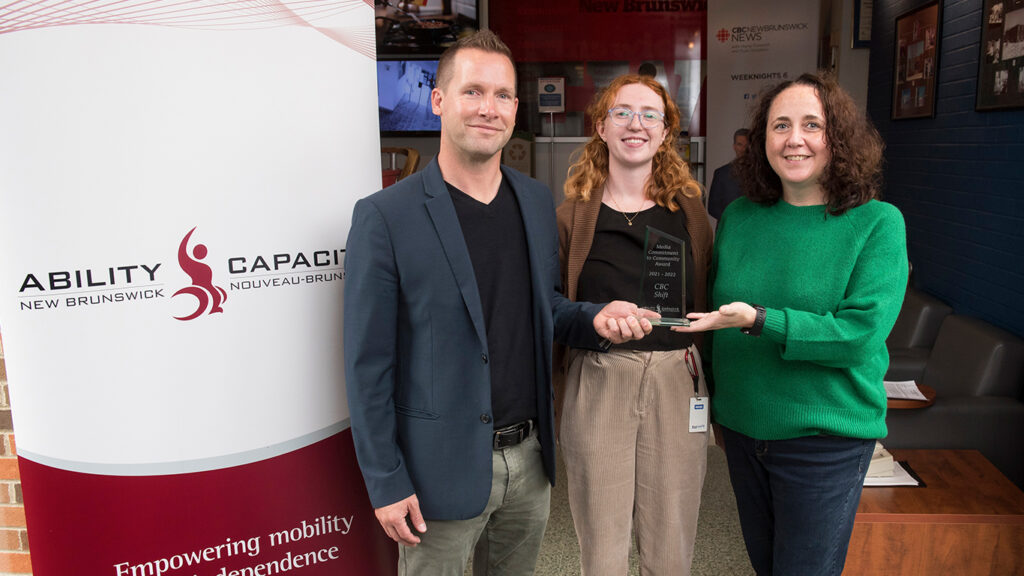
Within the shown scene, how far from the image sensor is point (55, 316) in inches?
60.7

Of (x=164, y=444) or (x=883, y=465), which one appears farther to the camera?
(x=883, y=465)

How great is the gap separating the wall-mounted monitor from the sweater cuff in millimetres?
6257

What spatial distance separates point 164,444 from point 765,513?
158 centimetres

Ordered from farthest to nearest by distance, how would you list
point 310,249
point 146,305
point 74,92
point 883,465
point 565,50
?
point 565,50
point 883,465
point 310,249
point 146,305
point 74,92

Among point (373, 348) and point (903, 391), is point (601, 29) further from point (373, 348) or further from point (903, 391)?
point (373, 348)

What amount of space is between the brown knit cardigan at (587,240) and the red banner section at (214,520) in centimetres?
69

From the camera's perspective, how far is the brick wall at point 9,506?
2094 millimetres

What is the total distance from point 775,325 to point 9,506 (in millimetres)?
2223

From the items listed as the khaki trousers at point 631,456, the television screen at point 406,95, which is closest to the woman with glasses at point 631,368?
the khaki trousers at point 631,456

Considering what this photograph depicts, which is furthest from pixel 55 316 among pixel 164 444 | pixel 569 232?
pixel 569 232

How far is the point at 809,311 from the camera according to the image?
1836 millimetres

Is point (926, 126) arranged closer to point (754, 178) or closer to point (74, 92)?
point (754, 178)

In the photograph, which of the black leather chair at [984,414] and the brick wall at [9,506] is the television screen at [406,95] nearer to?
the black leather chair at [984,414]

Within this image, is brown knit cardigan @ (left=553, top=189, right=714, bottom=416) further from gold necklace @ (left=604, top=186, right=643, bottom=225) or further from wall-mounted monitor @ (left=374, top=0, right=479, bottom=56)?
wall-mounted monitor @ (left=374, top=0, right=479, bottom=56)
